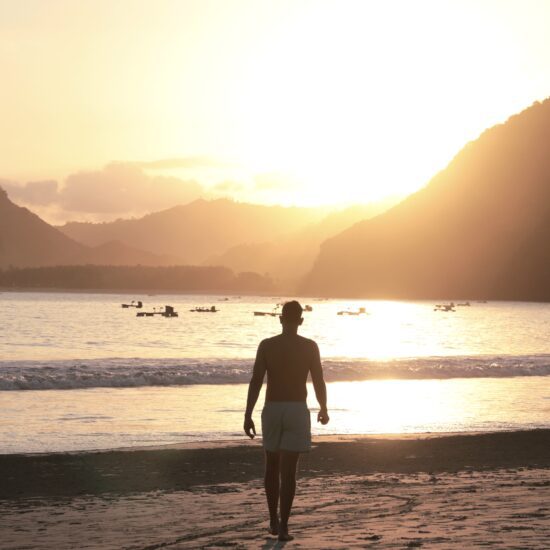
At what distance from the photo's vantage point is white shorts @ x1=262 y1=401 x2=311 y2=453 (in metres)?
10.9

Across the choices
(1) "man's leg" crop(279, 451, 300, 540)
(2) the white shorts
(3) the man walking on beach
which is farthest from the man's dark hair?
(1) "man's leg" crop(279, 451, 300, 540)

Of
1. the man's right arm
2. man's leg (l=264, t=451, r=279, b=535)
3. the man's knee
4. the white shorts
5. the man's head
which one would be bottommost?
man's leg (l=264, t=451, r=279, b=535)

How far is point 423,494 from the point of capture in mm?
14109

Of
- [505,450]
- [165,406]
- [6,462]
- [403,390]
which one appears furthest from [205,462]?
[403,390]

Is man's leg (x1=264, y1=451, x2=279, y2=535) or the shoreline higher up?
man's leg (x1=264, y1=451, x2=279, y2=535)

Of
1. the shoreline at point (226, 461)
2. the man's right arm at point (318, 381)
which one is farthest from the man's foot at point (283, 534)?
→ the shoreline at point (226, 461)

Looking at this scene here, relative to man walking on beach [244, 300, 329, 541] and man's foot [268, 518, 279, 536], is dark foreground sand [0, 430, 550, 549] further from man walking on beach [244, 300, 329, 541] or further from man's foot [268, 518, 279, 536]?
man walking on beach [244, 300, 329, 541]

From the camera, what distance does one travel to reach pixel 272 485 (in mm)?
11078

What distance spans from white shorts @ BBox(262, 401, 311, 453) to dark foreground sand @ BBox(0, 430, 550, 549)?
1.01 metres

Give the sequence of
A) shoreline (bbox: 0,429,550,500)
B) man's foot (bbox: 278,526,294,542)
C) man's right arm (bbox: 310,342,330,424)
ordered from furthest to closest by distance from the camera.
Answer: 1. shoreline (bbox: 0,429,550,500)
2. man's right arm (bbox: 310,342,330,424)
3. man's foot (bbox: 278,526,294,542)

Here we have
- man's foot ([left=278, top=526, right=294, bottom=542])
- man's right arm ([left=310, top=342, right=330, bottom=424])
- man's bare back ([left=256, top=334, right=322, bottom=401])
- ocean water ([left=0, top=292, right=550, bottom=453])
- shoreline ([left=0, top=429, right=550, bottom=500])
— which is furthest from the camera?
ocean water ([left=0, top=292, right=550, bottom=453])

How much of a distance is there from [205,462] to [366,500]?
4.78 metres

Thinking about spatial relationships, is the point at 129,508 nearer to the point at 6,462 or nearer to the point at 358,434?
the point at 6,462

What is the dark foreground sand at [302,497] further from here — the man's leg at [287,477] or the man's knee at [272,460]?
the man's knee at [272,460]
